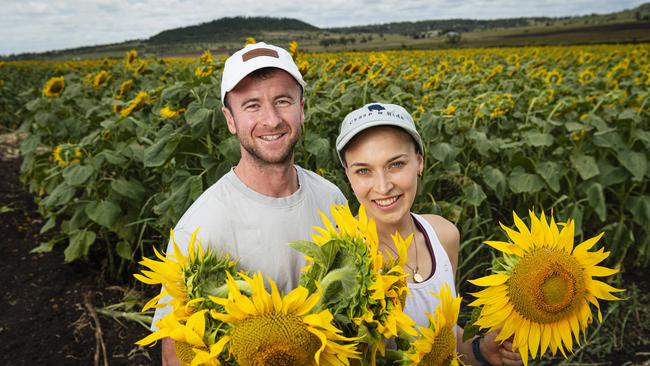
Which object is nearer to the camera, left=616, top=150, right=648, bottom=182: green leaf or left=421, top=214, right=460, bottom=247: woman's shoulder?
left=421, top=214, right=460, bottom=247: woman's shoulder

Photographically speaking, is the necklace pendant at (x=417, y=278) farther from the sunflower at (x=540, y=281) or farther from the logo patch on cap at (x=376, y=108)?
the logo patch on cap at (x=376, y=108)

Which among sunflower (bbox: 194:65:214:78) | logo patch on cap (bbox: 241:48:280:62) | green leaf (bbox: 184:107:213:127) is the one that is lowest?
green leaf (bbox: 184:107:213:127)

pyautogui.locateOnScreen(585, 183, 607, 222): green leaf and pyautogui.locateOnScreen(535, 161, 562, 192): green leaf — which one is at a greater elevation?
pyautogui.locateOnScreen(535, 161, 562, 192): green leaf

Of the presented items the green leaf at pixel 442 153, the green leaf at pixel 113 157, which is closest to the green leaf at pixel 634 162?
the green leaf at pixel 442 153

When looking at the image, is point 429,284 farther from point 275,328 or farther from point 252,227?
point 275,328

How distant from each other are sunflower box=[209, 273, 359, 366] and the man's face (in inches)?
35.5

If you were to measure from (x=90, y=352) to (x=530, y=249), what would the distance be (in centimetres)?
285

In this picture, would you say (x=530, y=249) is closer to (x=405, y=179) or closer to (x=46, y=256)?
(x=405, y=179)

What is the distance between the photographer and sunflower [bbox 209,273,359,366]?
833 millimetres

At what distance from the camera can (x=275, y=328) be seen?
2.79 feet

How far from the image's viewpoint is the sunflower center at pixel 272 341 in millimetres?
835

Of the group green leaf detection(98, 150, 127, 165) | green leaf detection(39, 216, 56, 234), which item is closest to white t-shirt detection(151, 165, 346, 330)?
green leaf detection(98, 150, 127, 165)

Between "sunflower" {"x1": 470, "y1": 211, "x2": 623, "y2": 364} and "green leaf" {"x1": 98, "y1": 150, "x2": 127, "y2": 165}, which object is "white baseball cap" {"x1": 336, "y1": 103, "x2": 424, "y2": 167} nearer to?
"sunflower" {"x1": 470, "y1": 211, "x2": 623, "y2": 364}

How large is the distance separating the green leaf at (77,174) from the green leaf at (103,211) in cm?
18
